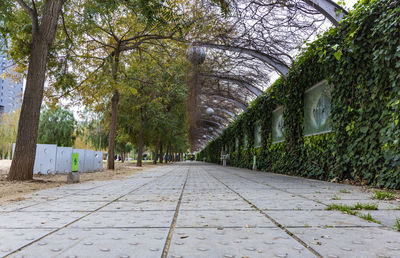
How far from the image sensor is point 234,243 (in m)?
1.97

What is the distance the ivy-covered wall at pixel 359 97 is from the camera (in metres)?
5.20

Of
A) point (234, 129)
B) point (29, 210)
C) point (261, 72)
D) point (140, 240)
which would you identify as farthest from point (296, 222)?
point (234, 129)

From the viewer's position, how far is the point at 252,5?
855cm

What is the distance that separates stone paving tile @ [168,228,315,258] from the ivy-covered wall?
4111 millimetres

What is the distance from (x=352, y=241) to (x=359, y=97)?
5.23m

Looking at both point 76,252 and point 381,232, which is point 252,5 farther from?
point 76,252

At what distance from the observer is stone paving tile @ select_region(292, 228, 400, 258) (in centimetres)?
176

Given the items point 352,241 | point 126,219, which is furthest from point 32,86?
point 352,241

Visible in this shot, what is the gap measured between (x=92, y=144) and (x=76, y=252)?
43.9 meters

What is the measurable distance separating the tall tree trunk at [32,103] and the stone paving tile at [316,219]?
6.51 meters

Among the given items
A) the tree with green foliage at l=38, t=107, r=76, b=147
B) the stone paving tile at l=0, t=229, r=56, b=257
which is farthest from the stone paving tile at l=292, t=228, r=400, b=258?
the tree with green foliage at l=38, t=107, r=76, b=147

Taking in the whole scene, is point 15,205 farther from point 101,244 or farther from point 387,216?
point 387,216

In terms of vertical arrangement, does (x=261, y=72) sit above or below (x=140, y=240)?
above

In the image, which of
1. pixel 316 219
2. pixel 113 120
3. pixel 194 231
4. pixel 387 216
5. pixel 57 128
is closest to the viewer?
pixel 194 231
